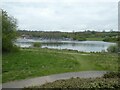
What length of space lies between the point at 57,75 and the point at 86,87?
6936mm

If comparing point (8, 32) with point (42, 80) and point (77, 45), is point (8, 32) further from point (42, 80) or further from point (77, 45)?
point (77, 45)

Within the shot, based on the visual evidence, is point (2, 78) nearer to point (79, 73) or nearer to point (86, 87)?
point (79, 73)

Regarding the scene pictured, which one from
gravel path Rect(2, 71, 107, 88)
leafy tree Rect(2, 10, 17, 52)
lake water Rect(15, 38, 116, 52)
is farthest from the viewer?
lake water Rect(15, 38, 116, 52)

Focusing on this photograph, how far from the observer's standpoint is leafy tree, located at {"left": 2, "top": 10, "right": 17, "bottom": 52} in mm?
31547

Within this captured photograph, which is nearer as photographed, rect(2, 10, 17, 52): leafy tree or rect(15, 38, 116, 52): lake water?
rect(2, 10, 17, 52): leafy tree

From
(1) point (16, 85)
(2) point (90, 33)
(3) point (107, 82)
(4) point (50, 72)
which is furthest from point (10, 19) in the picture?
(2) point (90, 33)

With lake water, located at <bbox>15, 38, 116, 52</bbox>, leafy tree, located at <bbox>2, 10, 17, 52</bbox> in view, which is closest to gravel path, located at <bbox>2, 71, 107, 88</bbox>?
leafy tree, located at <bbox>2, 10, 17, 52</bbox>

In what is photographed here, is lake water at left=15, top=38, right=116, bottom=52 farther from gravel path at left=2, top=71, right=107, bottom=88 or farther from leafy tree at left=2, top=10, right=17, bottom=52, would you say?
gravel path at left=2, top=71, right=107, bottom=88

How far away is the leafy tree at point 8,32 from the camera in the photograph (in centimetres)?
3155

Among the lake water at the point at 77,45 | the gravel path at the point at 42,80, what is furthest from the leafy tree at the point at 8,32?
the gravel path at the point at 42,80

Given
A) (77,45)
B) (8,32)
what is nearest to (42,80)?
(8,32)

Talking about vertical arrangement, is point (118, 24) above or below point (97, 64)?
above

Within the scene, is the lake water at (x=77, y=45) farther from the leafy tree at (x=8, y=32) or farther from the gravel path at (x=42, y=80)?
the gravel path at (x=42, y=80)

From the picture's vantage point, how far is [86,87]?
1049 cm
